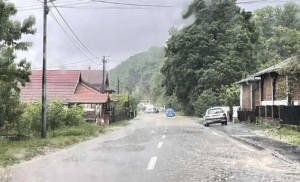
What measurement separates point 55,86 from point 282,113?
2472 cm

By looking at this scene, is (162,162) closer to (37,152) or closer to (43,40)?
(37,152)

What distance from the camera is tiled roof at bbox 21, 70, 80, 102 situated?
3878 centimetres

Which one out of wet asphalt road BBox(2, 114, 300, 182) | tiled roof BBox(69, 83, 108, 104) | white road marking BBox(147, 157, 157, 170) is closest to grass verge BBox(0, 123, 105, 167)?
wet asphalt road BBox(2, 114, 300, 182)

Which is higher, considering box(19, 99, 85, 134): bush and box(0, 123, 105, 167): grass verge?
box(19, 99, 85, 134): bush

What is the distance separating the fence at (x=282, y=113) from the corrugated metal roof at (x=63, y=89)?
14835 millimetres

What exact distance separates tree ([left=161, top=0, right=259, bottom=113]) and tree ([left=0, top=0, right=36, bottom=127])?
39703 mm

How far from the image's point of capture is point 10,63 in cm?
1722

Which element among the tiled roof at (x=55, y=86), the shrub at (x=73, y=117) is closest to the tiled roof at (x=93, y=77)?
the tiled roof at (x=55, y=86)

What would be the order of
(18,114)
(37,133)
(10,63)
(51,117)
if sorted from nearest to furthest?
(10,63) → (18,114) → (37,133) → (51,117)

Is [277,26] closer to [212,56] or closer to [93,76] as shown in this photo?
[212,56]

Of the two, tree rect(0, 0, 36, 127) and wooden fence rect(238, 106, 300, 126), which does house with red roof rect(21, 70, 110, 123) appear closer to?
wooden fence rect(238, 106, 300, 126)

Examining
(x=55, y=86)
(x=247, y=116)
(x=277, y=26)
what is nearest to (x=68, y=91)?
(x=55, y=86)

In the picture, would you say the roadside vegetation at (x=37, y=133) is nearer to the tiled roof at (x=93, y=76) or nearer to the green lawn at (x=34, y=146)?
the green lawn at (x=34, y=146)

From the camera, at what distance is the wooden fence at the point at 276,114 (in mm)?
22078
